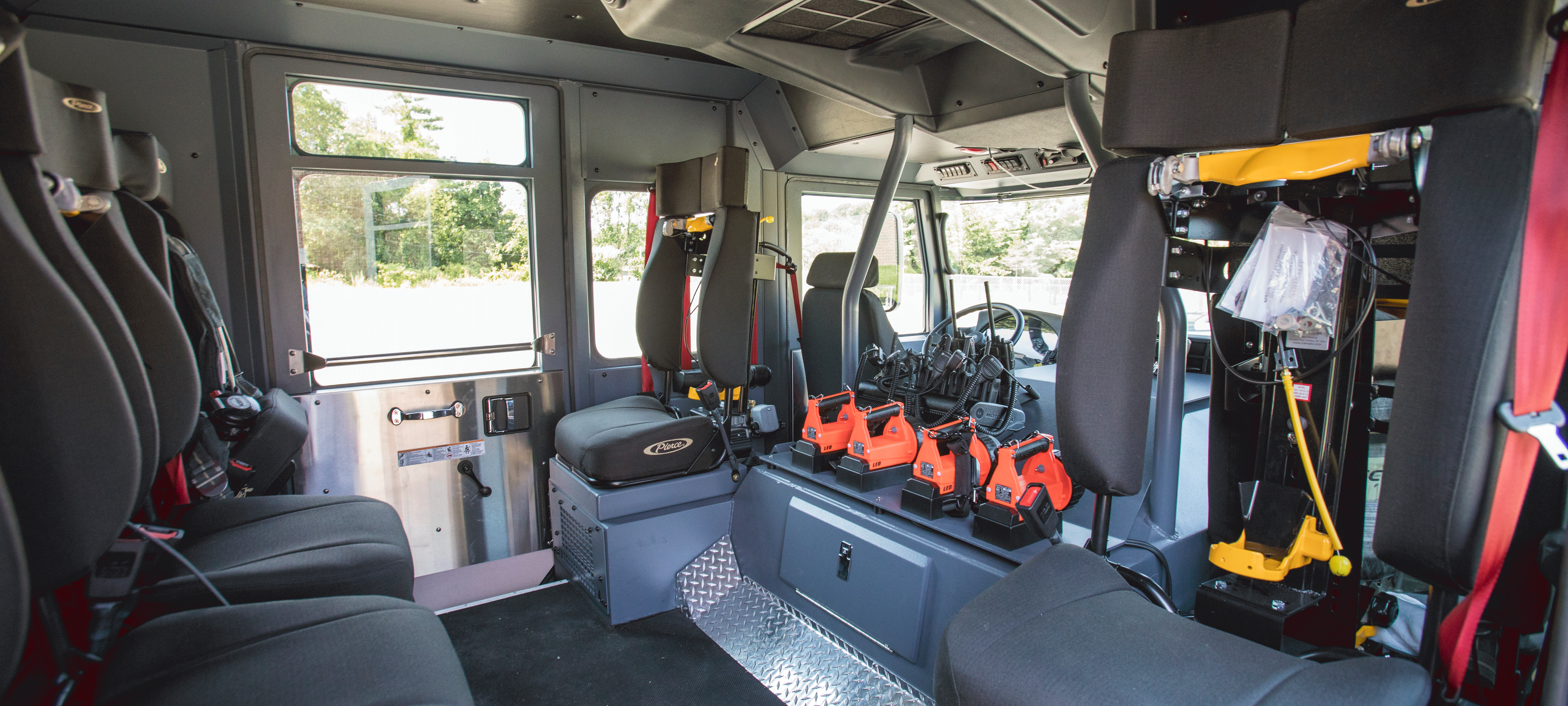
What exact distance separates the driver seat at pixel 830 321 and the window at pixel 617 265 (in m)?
0.92

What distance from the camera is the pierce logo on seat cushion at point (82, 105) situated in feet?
5.43

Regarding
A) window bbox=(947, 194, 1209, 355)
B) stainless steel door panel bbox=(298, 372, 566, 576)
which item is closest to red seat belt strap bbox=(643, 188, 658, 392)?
stainless steel door panel bbox=(298, 372, 566, 576)

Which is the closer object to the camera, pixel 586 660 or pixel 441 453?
pixel 586 660

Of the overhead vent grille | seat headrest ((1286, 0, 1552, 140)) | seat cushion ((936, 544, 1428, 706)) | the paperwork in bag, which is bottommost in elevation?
seat cushion ((936, 544, 1428, 706))

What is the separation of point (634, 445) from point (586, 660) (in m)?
0.83

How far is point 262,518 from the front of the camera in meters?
2.06

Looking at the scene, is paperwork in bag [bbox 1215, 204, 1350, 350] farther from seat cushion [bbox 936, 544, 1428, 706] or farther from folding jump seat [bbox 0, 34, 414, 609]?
folding jump seat [bbox 0, 34, 414, 609]

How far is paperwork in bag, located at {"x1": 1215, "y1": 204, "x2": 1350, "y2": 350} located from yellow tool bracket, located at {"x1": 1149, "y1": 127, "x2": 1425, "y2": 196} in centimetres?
14

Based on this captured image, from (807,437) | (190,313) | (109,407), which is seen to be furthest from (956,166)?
(109,407)

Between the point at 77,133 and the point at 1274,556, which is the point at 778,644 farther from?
the point at 77,133

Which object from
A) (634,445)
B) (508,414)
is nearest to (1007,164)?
(634,445)

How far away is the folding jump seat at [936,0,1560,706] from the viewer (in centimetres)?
99

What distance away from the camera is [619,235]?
3.82 m

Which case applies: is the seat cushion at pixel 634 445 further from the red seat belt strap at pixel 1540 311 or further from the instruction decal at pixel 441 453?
the red seat belt strap at pixel 1540 311
